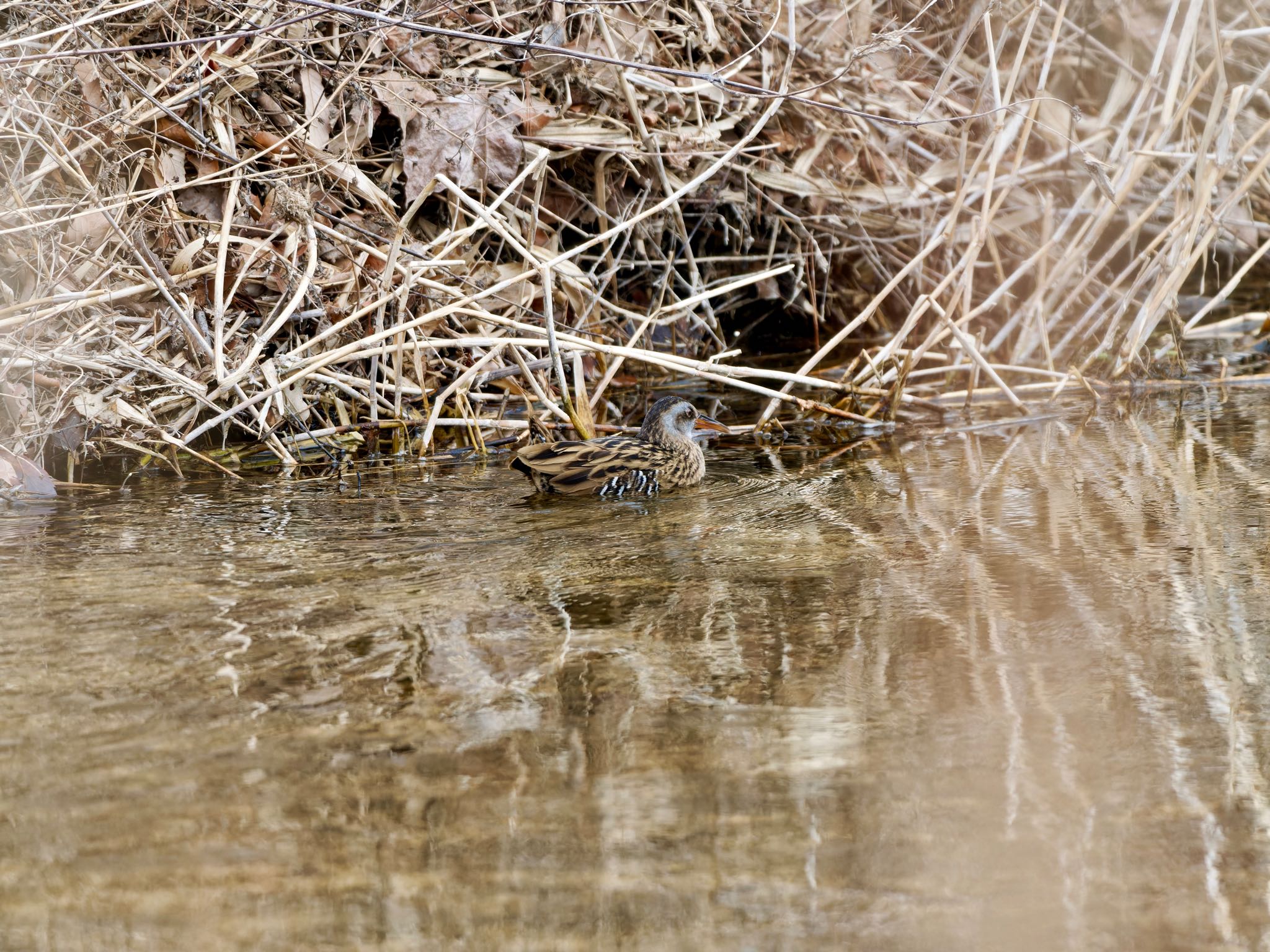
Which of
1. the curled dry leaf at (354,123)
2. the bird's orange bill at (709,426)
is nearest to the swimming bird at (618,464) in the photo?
the bird's orange bill at (709,426)

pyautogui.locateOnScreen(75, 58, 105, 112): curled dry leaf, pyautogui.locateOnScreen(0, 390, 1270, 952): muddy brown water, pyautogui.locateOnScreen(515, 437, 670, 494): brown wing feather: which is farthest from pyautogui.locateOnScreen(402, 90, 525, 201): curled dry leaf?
pyautogui.locateOnScreen(0, 390, 1270, 952): muddy brown water

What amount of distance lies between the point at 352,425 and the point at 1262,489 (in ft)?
12.0

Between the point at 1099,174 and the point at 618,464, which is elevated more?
the point at 1099,174

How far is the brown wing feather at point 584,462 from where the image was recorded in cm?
495

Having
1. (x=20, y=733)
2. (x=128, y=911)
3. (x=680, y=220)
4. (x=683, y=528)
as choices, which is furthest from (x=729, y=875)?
(x=680, y=220)

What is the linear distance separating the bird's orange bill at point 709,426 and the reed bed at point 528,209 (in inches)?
7.0

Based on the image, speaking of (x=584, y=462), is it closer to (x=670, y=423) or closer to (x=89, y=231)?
(x=670, y=423)

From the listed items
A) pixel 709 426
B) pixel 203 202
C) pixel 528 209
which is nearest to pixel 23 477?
pixel 203 202

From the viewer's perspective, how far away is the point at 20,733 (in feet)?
8.97

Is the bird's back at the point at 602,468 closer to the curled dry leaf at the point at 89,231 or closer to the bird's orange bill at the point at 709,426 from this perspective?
the bird's orange bill at the point at 709,426

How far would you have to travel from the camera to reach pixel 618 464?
507cm

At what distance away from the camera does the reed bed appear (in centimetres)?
559

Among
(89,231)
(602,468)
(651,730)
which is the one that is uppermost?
(89,231)

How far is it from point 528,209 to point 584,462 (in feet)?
8.02
